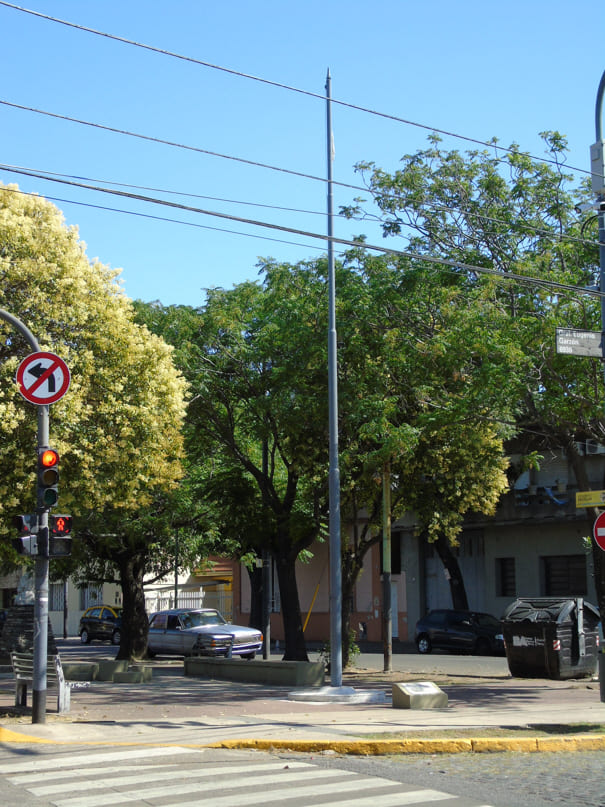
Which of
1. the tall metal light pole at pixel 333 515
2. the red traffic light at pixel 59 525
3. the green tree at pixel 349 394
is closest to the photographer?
the red traffic light at pixel 59 525

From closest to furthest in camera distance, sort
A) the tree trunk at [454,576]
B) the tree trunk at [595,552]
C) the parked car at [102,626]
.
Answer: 1. the tree trunk at [595,552]
2. the tree trunk at [454,576]
3. the parked car at [102,626]

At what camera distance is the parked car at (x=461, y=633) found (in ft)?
108

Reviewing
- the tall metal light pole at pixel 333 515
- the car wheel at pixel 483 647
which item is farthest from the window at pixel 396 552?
the tall metal light pole at pixel 333 515

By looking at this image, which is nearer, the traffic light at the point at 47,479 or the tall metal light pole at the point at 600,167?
the traffic light at the point at 47,479

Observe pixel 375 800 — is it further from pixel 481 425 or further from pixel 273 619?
pixel 273 619

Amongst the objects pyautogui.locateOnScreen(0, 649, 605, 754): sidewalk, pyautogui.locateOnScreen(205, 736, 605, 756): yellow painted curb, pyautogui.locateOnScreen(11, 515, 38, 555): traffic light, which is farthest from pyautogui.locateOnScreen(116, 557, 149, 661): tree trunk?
pyautogui.locateOnScreen(205, 736, 605, 756): yellow painted curb

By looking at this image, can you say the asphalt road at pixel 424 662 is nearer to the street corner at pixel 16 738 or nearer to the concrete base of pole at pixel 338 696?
the concrete base of pole at pixel 338 696

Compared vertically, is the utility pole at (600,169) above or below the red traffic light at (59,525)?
above

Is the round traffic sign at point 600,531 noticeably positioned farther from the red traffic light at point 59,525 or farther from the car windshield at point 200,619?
the car windshield at point 200,619

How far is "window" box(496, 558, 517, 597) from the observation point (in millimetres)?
39156

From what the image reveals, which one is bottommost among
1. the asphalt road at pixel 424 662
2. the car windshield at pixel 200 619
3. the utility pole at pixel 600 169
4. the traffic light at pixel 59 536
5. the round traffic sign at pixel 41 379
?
the asphalt road at pixel 424 662

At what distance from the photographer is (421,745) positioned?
10898 mm

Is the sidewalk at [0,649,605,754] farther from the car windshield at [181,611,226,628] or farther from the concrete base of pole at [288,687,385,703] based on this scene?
the car windshield at [181,611,226,628]

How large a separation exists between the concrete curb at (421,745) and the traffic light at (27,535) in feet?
9.08
